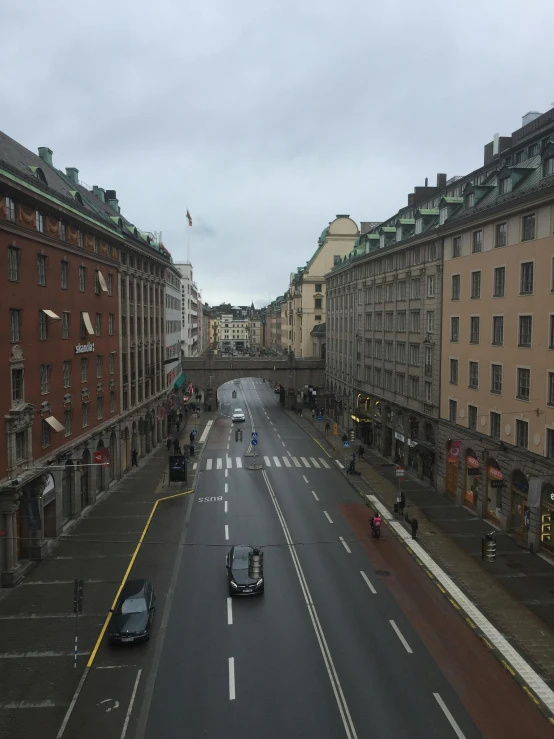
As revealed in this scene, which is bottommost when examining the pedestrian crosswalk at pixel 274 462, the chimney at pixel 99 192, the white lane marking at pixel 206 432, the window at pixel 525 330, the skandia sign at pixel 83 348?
the white lane marking at pixel 206 432

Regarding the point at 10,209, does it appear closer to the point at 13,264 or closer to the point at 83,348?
the point at 13,264

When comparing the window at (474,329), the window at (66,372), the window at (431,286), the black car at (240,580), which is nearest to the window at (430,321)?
the window at (431,286)

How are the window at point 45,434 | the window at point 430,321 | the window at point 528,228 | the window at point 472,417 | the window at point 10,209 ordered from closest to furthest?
the window at point 10,209 → the window at point 528,228 → the window at point 45,434 → the window at point 472,417 → the window at point 430,321

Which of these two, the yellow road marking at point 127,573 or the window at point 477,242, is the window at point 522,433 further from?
the yellow road marking at point 127,573

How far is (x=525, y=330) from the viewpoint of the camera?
3575 centimetres

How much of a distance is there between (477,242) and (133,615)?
111ft

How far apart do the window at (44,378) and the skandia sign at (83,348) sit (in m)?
5.32

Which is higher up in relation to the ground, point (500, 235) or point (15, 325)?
point (500, 235)

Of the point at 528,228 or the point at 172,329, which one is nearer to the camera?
the point at 528,228

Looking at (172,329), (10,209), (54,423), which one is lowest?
(54,423)

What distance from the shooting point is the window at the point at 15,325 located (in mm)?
32138

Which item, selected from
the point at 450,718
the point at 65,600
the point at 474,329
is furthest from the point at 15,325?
the point at 474,329

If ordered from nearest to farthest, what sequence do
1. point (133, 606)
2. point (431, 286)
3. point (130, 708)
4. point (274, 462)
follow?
point (130, 708), point (133, 606), point (431, 286), point (274, 462)

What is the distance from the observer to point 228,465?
6144cm
